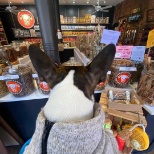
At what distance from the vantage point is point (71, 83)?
47 centimetres

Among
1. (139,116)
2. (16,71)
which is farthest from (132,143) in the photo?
(16,71)

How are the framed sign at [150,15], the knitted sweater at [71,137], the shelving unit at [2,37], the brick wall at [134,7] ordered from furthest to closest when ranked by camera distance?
1. the shelving unit at [2,37]
2. the brick wall at [134,7]
3. the framed sign at [150,15]
4. the knitted sweater at [71,137]

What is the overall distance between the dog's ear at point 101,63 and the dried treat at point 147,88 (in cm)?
39

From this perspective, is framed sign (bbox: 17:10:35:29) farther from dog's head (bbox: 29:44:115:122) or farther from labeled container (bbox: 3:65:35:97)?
dog's head (bbox: 29:44:115:122)

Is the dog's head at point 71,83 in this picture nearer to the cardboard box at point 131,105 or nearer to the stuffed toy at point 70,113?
the stuffed toy at point 70,113

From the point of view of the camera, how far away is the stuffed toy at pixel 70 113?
382 millimetres

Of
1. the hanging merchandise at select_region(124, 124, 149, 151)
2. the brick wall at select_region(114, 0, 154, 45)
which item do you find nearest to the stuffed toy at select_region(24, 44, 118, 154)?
the hanging merchandise at select_region(124, 124, 149, 151)

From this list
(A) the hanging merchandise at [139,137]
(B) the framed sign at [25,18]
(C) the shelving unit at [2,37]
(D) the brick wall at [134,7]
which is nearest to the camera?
(A) the hanging merchandise at [139,137]

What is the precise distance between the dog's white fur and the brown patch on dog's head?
0.03 m

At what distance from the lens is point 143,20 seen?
3.81 metres

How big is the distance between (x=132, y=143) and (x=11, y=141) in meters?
1.27

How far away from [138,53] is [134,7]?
15.5 feet

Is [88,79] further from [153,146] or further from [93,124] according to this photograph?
[153,146]

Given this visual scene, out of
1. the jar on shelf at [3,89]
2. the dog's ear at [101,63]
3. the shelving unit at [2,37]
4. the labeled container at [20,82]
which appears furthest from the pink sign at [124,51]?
the shelving unit at [2,37]
